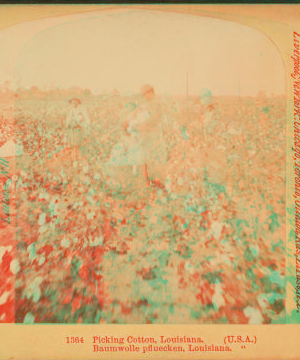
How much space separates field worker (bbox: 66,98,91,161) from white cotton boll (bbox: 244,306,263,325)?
115cm

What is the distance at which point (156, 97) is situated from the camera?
106cm

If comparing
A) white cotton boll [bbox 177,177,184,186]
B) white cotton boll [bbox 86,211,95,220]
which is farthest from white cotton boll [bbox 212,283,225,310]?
white cotton boll [bbox 86,211,95,220]

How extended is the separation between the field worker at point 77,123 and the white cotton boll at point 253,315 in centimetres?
115

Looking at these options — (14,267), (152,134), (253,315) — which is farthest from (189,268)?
(14,267)

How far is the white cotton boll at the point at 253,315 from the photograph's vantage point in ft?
3.28

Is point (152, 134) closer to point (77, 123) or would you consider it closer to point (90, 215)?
point (77, 123)

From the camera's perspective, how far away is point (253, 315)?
1.00 m

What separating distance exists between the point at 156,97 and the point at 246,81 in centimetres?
47

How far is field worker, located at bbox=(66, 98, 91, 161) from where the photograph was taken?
1051mm

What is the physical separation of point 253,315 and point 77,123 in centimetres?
130

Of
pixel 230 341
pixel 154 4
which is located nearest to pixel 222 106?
pixel 154 4

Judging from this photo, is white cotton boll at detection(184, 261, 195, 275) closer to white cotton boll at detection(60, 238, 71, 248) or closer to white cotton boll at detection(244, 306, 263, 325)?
white cotton boll at detection(244, 306, 263, 325)

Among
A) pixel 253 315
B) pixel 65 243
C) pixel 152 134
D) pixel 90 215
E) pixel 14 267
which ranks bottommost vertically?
pixel 253 315

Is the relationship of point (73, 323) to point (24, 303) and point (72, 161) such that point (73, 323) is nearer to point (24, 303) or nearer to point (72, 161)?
point (24, 303)
